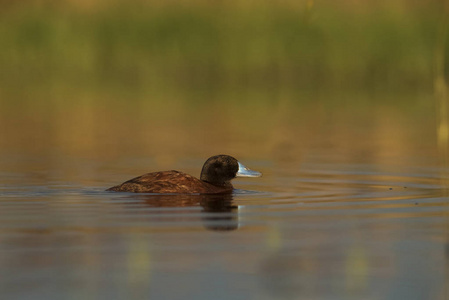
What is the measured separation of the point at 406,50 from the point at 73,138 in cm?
6625

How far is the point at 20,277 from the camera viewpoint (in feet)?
34.9

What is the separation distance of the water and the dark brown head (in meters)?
0.41

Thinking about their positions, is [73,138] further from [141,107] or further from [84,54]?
[84,54]

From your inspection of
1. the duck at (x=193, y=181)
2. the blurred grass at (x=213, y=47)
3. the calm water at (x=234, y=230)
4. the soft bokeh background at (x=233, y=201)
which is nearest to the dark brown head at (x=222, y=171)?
the duck at (x=193, y=181)

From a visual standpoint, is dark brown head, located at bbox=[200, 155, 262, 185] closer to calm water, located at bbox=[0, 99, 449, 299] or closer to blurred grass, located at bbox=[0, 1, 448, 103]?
calm water, located at bbox=[0, 99, 449, 299]

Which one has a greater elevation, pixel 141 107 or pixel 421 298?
pixel 141 107

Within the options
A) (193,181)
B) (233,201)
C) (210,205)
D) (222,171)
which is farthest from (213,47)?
(210,205)

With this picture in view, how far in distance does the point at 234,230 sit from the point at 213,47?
86553 mm

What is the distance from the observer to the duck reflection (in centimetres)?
1438

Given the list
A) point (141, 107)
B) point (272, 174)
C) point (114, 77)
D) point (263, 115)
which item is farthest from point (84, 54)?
point (272, 174)

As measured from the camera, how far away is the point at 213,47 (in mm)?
99875

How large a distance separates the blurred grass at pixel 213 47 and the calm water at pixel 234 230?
218ft

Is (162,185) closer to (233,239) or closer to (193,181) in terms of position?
(193,181)

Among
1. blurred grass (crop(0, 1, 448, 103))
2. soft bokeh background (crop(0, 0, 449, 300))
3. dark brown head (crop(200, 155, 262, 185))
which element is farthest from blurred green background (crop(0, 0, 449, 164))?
dark brown head (crop(200, 155, 262, 185))
